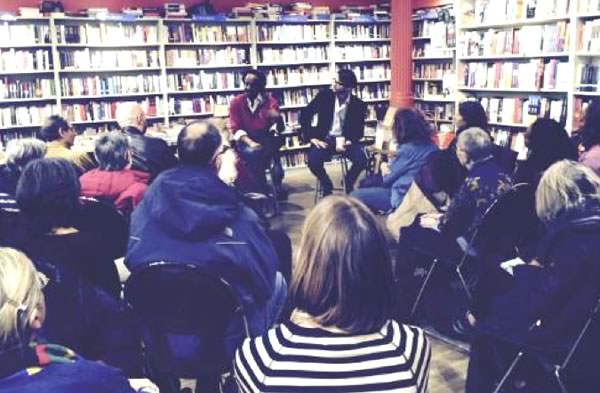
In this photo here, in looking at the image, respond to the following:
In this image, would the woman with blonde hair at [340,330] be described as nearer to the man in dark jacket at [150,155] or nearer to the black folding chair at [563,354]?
the black folding chair at [563,354]

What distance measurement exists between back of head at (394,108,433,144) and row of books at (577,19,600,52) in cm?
226

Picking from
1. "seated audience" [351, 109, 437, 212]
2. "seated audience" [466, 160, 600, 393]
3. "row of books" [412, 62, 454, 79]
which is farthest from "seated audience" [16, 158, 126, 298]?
"row of books" [412, 62, 454, 79]

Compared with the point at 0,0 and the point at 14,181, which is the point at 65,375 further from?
the point at 0,0

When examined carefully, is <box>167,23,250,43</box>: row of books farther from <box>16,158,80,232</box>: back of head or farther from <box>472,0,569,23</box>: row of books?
<box>16,158,80,232</box>: back of head

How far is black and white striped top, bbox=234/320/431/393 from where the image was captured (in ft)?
5.07

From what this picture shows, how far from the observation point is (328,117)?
741 cm

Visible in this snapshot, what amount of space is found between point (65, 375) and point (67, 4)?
25.9ft

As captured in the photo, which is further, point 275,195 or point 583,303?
point 275,195

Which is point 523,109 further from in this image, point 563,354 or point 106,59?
point 106,59

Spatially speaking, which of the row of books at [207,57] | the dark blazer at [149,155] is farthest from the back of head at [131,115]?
the row of books at [207,57]

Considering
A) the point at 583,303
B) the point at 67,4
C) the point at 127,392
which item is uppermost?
the point at 67,4

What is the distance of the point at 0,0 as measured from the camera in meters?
7.95

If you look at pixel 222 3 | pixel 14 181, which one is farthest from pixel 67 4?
pixel 14 181

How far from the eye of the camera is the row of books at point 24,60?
25.7 ft
